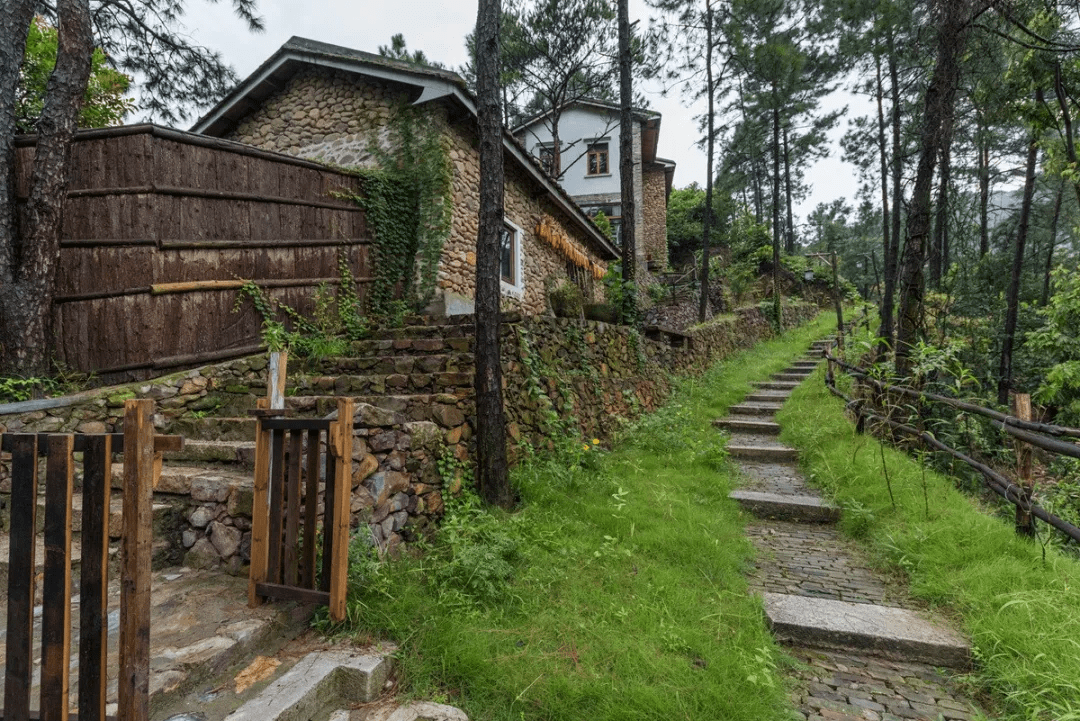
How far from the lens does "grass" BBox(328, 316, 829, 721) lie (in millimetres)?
2182

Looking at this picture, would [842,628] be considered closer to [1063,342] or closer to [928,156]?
[928,156]

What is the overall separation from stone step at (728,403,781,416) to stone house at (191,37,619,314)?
13.9ft

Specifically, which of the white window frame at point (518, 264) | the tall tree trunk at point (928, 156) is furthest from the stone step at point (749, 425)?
the white window frame at point (518, 264)

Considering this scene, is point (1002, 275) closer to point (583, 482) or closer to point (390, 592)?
point (583, 482)

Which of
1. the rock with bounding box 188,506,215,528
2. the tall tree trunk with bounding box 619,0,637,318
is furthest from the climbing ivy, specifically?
the rock with bounding box 188,506,215,528

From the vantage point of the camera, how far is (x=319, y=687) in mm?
2066

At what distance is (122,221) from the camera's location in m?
4.59

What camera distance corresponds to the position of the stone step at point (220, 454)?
340cm

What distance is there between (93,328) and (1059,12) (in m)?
13.2

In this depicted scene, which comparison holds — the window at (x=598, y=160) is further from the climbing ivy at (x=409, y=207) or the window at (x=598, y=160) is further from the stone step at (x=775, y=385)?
the climbing ivy at (x=409, y=207)

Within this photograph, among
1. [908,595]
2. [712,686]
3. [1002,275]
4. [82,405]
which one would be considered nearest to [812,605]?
[908,595]

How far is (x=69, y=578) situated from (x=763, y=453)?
6.34m

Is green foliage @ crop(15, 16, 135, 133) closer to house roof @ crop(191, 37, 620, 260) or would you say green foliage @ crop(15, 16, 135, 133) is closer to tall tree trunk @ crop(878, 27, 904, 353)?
house roof @ crop(191, 37, 620, 260)

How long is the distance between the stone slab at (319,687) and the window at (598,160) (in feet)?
66.8
